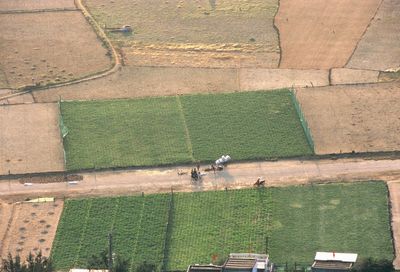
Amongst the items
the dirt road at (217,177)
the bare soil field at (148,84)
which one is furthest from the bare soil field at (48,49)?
the dirt road at (217,177)

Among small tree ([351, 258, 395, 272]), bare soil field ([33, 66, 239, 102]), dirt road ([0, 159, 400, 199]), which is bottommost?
small tree ([351, 258, 395, 272])

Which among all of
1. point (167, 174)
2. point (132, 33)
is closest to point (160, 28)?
point (132, 33)

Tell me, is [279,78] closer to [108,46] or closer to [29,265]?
[108,46]

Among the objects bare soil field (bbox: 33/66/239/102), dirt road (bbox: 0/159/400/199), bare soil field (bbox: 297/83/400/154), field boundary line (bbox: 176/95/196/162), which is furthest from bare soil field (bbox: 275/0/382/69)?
dirt road (bbox: 0/159/400/199)

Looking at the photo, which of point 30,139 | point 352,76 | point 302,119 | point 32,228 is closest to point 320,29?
point 352,76

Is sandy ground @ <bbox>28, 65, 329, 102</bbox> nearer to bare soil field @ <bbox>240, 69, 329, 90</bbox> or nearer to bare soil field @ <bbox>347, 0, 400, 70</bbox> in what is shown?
bare soil field @ <bbox>240, 69, 329, 90</bbox>

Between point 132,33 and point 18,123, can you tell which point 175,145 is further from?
point 132,33
